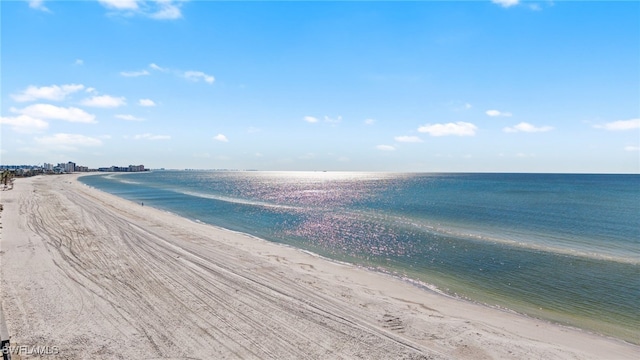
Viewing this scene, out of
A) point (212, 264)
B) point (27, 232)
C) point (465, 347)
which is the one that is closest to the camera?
point (465, 347)

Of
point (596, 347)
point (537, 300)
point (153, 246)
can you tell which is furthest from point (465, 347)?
point (153, 246)

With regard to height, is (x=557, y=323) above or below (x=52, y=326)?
below

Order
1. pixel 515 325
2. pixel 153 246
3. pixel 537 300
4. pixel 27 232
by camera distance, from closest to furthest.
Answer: pixel 515 325, pixel 537 300, pixel 153 246, pixel 27 232

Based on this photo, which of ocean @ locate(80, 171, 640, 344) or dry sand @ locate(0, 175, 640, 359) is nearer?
dry sand @ locate(0, 175, 640, 359)

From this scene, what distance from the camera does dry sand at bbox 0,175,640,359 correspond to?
1153 centimetres

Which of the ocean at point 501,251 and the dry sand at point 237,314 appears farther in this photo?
the ocean at point 501,251

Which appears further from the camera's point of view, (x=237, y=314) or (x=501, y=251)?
(x=501, y=251)

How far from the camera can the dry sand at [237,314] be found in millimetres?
11531

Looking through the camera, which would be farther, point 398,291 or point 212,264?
point 212,264

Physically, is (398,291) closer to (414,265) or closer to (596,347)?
(414,265)

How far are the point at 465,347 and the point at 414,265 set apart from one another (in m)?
13.1

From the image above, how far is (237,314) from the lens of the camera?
13.8m

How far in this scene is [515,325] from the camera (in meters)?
15.1

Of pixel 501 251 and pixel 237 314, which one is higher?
pixel 237 314
